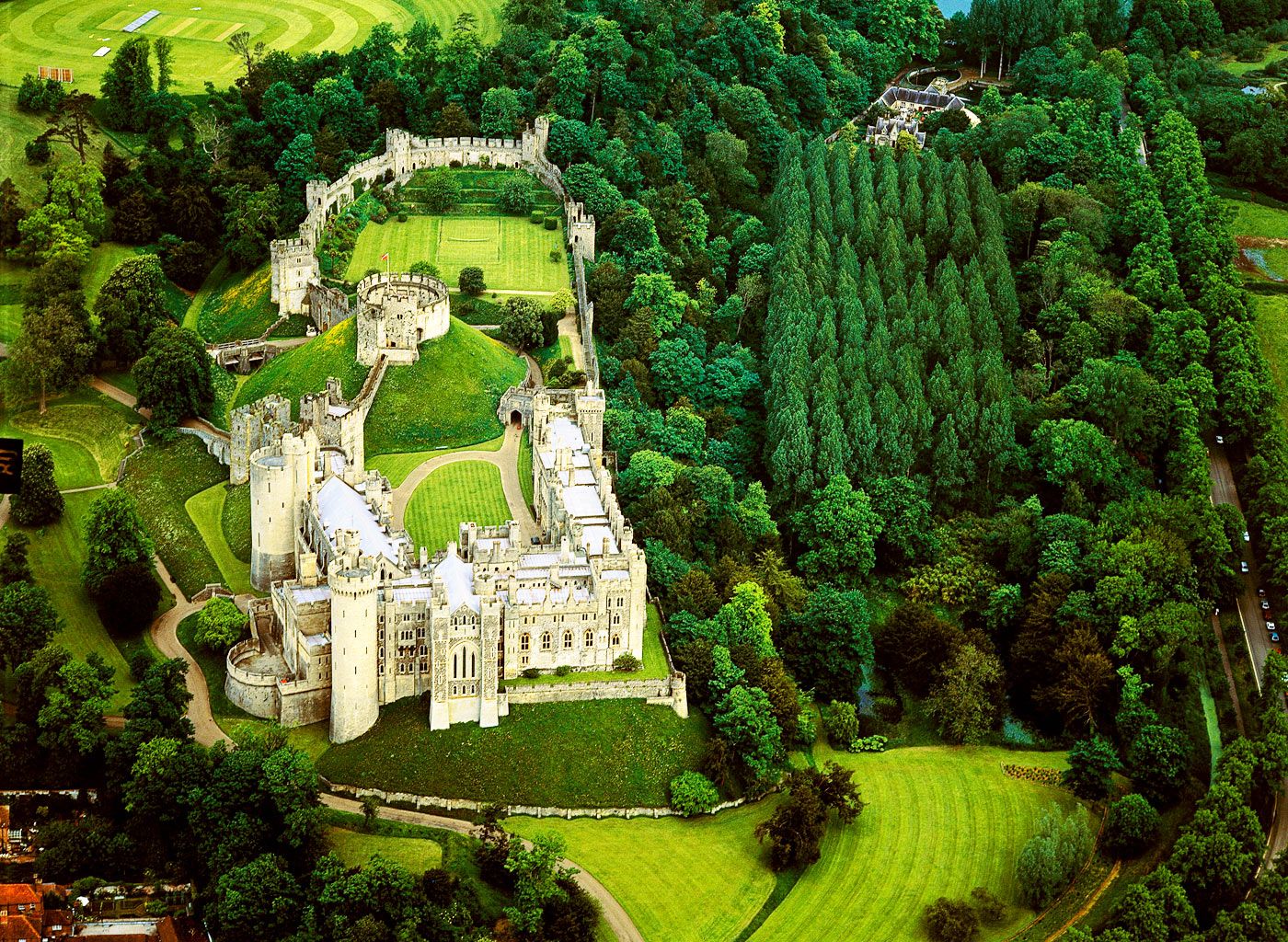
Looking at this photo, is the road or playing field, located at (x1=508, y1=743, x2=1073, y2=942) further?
the road

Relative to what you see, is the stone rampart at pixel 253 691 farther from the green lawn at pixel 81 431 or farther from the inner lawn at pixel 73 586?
the green lawn at pixel 81 431

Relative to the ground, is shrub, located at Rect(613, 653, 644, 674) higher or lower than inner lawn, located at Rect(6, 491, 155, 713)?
lower

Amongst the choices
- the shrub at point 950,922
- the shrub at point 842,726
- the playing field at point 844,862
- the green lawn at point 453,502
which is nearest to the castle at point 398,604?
the green lawn at point 453,502

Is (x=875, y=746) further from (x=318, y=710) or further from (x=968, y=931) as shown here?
(x=318, y=710)

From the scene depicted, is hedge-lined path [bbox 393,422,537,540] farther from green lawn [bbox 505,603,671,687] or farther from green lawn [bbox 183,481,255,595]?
green lawn [bbox 505,603,671,687]

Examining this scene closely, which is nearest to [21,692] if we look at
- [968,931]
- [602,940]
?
[602,940]

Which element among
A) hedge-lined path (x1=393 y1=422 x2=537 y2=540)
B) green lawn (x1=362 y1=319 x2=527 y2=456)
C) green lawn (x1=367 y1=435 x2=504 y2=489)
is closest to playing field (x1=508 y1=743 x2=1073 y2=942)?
hedge-lined path (x1=393 y1=422 x2=537 y2=540)

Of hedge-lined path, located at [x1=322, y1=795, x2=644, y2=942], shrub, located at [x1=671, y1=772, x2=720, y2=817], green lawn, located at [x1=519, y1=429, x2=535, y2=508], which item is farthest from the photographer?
green lawn, located at [x1=519, y1=429, x2=535, y2=508]
